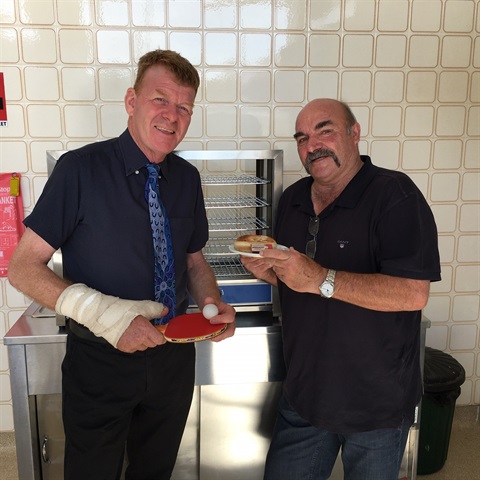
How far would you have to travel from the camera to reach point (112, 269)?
5.51ft

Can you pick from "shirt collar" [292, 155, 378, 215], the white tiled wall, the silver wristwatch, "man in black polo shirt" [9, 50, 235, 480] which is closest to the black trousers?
"man in black polo shirt" [9, 50, 235, 480]

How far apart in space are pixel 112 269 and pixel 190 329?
12.7 inches

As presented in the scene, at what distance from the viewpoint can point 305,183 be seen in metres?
2.00

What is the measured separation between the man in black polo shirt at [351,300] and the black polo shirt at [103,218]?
37cm

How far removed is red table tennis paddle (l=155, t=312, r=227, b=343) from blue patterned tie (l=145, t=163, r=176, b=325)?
108 millimetres

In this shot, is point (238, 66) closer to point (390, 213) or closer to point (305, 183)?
point (305, 183)

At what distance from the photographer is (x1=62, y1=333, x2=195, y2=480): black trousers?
66.7 inches

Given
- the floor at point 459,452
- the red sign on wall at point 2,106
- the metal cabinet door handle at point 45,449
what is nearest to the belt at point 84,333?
the metal cabinet door handle at point 45,449

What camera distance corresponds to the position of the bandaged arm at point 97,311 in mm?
1554

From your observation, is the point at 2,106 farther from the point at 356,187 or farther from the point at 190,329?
the point at 356,187

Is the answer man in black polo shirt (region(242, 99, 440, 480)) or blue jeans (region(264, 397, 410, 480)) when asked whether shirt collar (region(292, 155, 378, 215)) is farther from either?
blue jeans (region(264, 397, 410, 480))

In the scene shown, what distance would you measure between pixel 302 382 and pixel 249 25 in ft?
5.70

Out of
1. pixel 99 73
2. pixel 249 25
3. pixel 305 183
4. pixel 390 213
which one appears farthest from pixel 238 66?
pixel 390 213

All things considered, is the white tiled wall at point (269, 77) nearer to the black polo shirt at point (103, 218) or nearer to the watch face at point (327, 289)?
the black polo shirt at point (103, 218)
